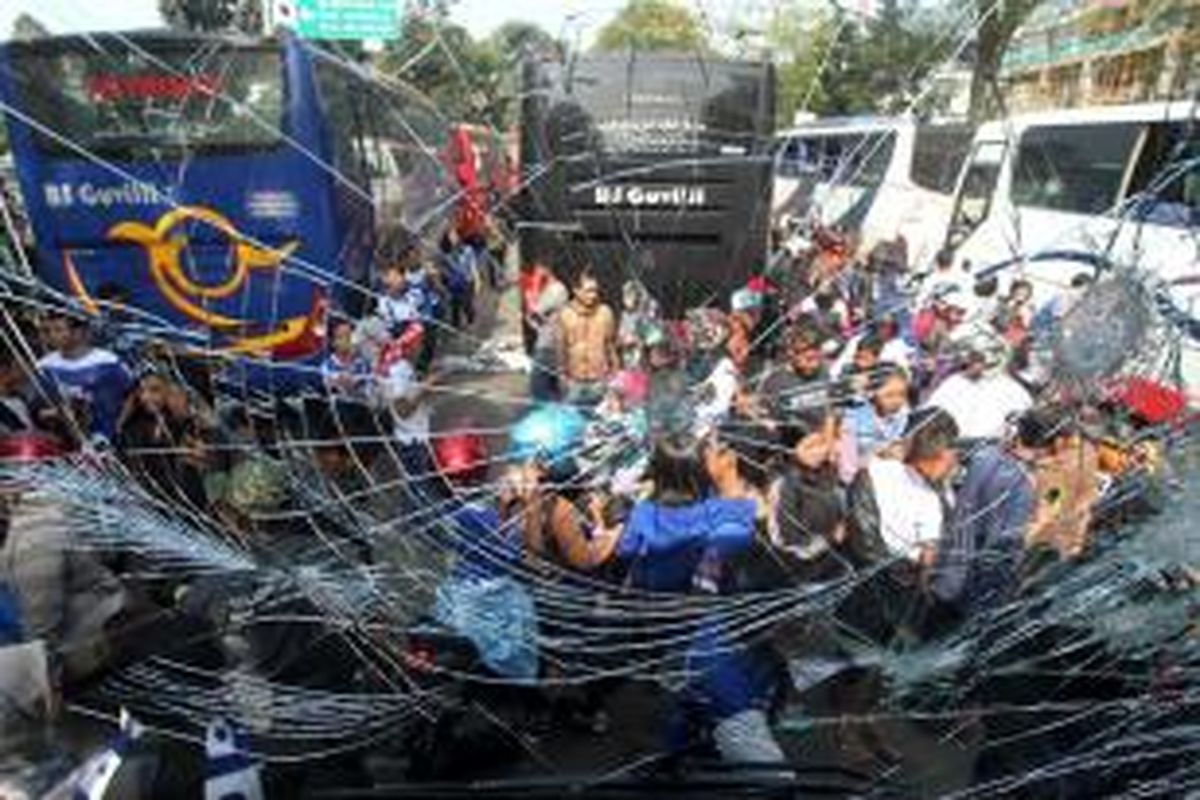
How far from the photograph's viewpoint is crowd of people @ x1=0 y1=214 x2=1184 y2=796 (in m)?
2.67

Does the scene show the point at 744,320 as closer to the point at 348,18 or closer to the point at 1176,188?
the point at 1176,188

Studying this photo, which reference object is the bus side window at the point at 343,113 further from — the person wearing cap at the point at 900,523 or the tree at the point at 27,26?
the person wearing cap at the point at 900,523

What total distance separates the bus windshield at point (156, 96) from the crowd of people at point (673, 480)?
1577 mm

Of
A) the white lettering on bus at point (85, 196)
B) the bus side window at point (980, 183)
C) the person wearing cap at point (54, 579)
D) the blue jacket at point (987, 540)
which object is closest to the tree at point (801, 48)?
the blue jacket at point (987, 540)

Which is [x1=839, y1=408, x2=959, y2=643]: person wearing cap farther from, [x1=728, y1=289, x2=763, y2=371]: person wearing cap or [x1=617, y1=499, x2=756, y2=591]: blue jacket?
[x1=728, y1=289, x2=763, y2=371]: person wearing cap

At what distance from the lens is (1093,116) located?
26.6 ft

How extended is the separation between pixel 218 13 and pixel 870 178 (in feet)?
7.61

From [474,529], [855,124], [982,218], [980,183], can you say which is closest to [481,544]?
[474,529]

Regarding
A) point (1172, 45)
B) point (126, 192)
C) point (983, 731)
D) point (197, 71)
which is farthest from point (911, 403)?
point (126, 192)

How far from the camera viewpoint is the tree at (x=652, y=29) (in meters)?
3.10

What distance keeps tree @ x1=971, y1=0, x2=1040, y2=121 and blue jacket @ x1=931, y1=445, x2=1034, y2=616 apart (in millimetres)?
993

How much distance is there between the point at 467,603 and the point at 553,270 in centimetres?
153

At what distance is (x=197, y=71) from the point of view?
4.61 m

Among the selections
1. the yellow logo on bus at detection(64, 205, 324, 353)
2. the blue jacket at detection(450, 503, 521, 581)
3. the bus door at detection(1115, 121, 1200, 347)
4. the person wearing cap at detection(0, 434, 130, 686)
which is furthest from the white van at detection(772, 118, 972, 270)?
the person wearing cap at detection(0, 434, 130, 686)
